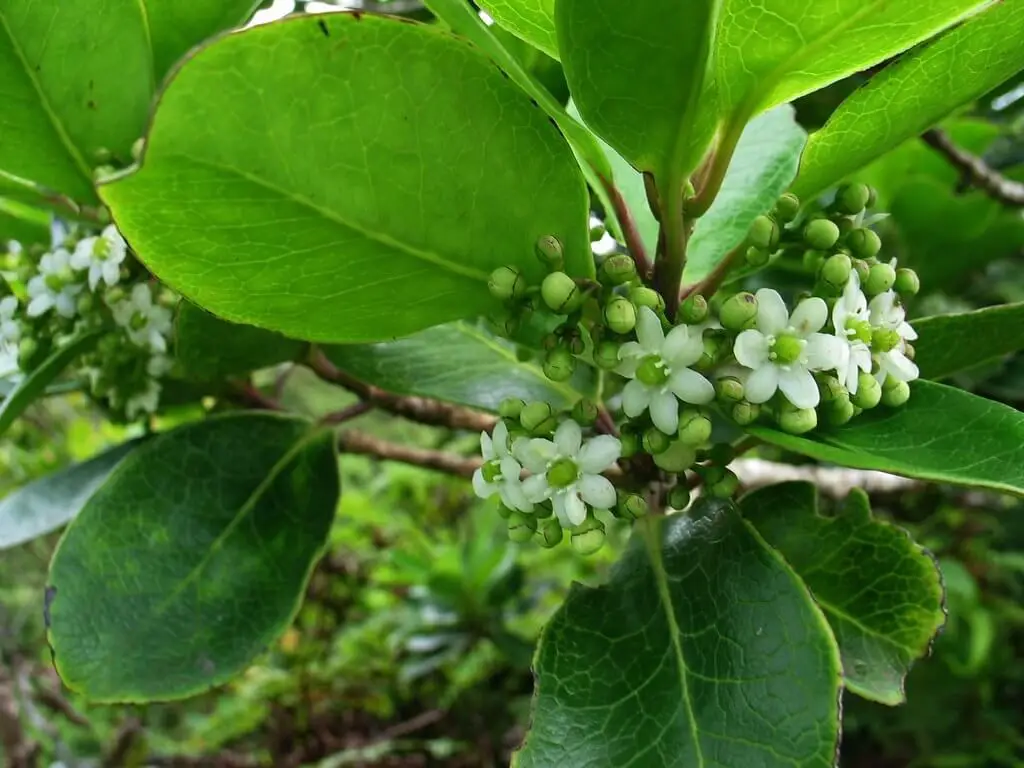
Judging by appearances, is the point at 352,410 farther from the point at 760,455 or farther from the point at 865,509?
the point at 760,455

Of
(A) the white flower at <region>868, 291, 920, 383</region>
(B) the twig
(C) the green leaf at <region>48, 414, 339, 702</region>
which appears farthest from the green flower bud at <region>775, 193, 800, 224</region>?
(C) the green leaf at <region>48, 414, 339, 702</region>

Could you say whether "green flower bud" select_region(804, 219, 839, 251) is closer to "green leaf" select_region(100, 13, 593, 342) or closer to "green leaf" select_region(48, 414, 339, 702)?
"green leaf" select_region(100, 13, 593, 342)

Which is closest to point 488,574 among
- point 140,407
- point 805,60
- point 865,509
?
point 140,407

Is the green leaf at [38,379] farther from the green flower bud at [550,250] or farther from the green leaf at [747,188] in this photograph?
the green leaf at [747,188]

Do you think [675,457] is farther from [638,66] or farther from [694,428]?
[638,66]

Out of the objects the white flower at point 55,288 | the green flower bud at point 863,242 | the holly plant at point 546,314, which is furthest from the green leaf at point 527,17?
the white flower at point 55,288

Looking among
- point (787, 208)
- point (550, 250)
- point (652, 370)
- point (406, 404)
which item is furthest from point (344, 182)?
point (406, 404)

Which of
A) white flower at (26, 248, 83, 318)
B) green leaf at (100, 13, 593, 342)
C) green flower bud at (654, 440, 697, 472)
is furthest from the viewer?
white flower at (26, 248, 83, 318)
